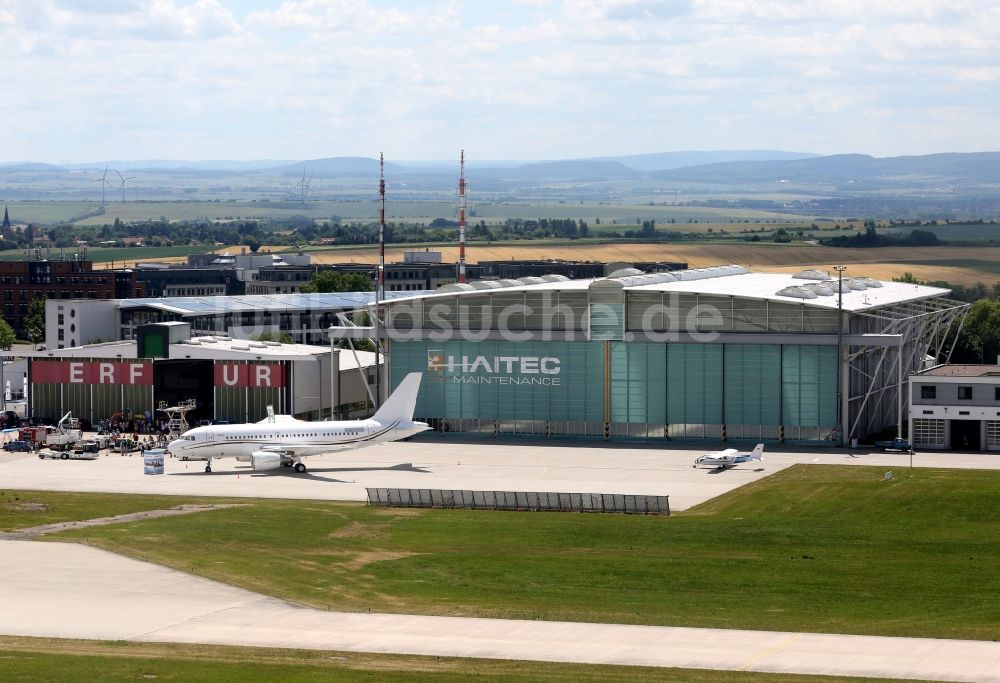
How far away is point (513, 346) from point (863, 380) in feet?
93.6

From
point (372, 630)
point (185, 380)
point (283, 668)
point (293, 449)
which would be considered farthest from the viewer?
point (185, 380)

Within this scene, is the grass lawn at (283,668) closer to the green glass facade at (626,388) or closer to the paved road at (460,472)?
the paved road at (460,472)

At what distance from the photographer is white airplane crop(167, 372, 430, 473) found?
348ft

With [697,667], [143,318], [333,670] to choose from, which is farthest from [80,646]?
[143,318]

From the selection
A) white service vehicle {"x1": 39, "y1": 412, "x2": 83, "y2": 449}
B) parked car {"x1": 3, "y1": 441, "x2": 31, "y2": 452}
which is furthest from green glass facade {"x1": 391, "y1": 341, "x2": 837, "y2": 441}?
parked car {"x1": 3, "y1": 441, "x2": 31, "y2": 452}

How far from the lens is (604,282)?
401ft

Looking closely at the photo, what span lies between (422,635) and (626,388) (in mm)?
65749

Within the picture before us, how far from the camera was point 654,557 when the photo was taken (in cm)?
7331

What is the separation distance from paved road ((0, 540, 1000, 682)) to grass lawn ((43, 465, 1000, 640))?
193 centimetres

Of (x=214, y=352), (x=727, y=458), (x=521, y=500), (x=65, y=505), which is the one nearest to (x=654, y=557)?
(x=521, y=500)

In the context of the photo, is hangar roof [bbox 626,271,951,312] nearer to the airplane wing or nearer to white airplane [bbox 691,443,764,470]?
white airplane [bbox 691,443,764,470]

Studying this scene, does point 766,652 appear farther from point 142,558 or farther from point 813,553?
point 142,558

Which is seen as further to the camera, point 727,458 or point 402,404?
point 402,404

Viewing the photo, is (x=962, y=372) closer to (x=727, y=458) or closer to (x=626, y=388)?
(x=727, y=458)
